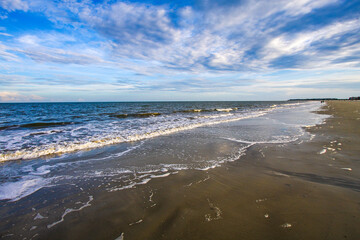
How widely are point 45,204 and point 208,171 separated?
12.5 feet

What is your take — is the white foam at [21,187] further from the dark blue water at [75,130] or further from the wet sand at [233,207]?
the dark blue water at [75,130]

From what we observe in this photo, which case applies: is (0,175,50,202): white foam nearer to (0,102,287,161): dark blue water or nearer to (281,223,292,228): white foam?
(0,102,287,161): dark blue water

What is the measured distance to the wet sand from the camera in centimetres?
255

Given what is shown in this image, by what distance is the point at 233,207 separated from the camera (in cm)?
313

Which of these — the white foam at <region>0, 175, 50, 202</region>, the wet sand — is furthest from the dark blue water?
the wet sand

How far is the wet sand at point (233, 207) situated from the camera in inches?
100

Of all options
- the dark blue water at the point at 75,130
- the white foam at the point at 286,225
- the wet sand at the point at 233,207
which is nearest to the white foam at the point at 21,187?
the wet sand at the point at 233,207

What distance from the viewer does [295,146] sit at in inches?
287

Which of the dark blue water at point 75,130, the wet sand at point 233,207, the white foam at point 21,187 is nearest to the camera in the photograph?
the wet sand at point 233,207

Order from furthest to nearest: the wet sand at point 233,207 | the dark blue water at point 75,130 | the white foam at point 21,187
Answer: the dark blue water at point 75,130
the white foam at point 21,187
the wet sand at point 233,207

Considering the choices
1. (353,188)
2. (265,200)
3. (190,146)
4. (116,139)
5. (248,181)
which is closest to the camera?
(265,200)

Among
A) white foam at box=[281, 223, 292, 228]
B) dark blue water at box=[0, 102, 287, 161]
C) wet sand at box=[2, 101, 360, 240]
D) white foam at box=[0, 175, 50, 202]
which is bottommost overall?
dark blue water at box=[0, 102, 287, 161]

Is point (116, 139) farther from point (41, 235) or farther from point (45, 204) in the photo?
point (41, 235)

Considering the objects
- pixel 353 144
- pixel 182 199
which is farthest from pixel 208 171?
pixel 353 144
